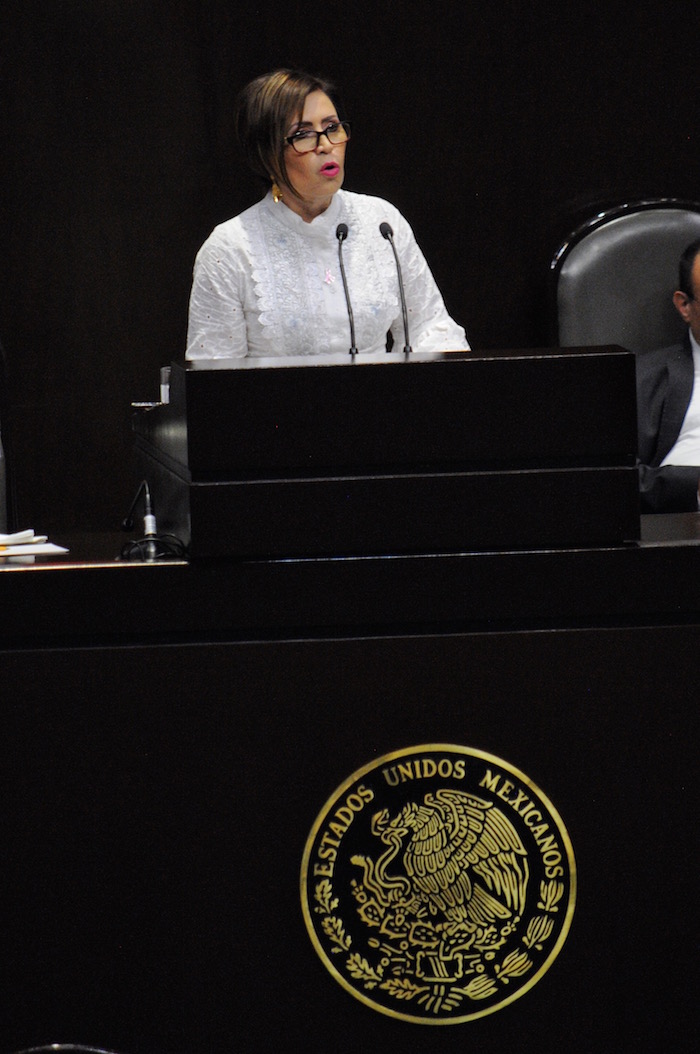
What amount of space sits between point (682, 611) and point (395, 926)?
0.47 metres

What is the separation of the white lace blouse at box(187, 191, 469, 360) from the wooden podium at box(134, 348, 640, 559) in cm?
128

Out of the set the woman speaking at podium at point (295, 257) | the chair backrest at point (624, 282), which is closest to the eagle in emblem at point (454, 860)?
the woman speaking at podium at point (295, 257)

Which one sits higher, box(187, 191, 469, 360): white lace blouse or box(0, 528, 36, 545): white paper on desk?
box(187, 191, 469, 360): white lace blouse

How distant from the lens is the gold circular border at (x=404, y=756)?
58.8 inches

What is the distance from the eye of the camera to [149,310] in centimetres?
329

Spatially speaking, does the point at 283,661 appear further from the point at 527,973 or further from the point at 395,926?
the point at 527,973

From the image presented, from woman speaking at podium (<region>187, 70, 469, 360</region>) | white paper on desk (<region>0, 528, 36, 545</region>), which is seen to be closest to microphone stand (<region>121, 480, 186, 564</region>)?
white paper on desk (<region>0, 528, 36, 545</region>)

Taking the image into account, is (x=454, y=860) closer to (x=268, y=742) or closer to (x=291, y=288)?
(x=268, y=742)

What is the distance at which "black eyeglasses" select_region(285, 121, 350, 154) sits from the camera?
2.71m

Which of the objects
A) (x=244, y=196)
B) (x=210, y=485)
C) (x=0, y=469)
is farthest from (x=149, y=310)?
(x=210, y=485)

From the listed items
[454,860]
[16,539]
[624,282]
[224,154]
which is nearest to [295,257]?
[224,154]

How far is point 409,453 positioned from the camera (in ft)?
4.88

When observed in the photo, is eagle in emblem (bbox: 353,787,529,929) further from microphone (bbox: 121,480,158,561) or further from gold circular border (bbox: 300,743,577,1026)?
microphone (bbox: 121,480,158,561)

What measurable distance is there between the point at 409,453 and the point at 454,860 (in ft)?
1.47
